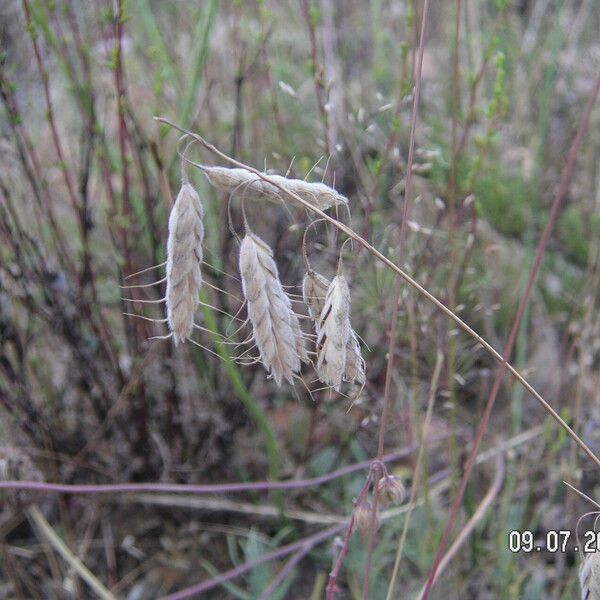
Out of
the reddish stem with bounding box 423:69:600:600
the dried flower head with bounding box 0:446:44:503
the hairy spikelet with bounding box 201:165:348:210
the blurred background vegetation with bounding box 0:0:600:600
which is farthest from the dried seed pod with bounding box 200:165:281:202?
the dried flower head with bounding box 0:446:44:503

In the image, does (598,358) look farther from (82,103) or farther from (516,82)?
(82,103)

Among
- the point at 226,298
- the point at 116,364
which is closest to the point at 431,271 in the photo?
the point at 226,298

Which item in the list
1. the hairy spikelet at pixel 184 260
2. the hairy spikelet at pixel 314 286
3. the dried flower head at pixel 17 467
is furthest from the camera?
the dried flower head at pixel 17 467

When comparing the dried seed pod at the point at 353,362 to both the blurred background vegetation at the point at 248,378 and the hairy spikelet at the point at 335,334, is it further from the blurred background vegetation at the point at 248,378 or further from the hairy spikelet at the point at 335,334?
the blurred background vegetation at the point at 248,378

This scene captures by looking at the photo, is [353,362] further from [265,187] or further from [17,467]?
[17,467]

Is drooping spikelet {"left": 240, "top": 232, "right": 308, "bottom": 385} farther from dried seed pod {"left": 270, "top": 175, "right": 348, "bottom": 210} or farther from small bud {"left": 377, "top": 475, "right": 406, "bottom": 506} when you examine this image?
small bud {"left": 377, "top": 475, "right": 406, "bottom": 506}

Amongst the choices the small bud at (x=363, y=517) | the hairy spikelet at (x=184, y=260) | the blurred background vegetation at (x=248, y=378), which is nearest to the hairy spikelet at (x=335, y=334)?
the hairy spikelet at (x=184, y=260)
